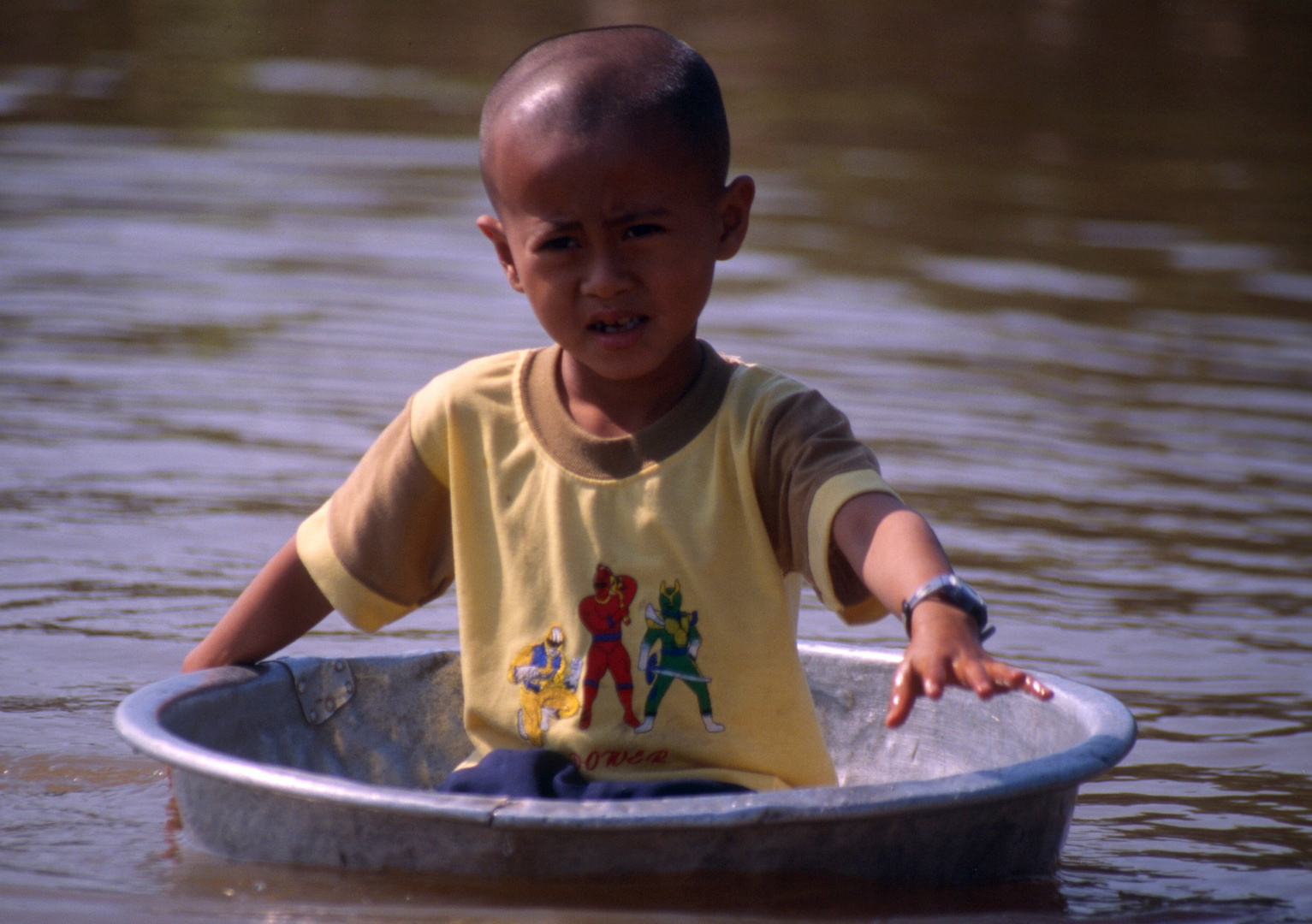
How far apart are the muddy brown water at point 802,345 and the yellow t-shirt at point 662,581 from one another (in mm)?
347

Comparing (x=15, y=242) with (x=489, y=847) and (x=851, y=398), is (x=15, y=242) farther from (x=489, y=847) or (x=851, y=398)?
(x=489, y=847)

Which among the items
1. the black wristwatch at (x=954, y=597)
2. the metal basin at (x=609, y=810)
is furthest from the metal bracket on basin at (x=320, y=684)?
the black wristwatch at (x=954, y=597)

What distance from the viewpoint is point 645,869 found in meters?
1.87

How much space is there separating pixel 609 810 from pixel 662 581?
1.68 ft

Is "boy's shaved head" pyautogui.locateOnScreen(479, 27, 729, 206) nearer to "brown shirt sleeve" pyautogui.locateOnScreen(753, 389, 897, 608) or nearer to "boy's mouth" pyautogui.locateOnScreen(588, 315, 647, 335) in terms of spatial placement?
"boy's mouth" pyautogui.locateOnScreen(588, 315, 647, 335)

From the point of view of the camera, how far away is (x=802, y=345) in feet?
19.7

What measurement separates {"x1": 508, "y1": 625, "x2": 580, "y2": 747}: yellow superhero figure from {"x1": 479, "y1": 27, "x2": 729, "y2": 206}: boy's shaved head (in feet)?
1.92

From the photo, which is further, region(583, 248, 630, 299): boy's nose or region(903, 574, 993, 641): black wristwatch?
region(583, 248, 630, 299): boy's nose

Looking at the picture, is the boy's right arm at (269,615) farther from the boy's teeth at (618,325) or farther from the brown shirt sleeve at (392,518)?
the boy's teeth at (618,325)

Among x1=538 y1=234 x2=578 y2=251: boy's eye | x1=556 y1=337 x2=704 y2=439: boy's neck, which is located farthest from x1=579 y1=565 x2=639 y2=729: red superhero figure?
x1=538 y1=234 x2=578 y2=251: boy's eye

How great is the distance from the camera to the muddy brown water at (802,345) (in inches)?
100

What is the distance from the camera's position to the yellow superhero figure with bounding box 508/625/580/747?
7.48 feet

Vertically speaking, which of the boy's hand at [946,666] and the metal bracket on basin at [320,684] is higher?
the boy's hand at [946,666]

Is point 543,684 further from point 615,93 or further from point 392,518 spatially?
point 615,93
